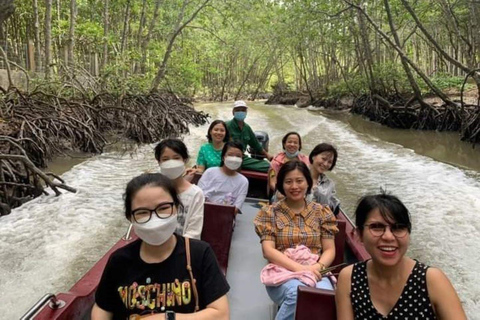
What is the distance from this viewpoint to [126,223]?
5008mm

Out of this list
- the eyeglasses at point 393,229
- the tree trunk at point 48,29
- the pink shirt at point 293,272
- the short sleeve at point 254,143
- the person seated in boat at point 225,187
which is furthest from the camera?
the tree trunk at point 48,29

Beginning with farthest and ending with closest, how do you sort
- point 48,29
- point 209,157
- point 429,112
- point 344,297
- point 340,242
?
1. point 429,112
2. point 48,29
3. point 209,157
4. point 340,242
5. point 344,297

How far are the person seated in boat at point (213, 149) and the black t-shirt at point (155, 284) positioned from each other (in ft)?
8.50

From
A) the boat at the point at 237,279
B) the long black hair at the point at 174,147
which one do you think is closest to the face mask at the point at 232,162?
the boat at the point at 237,279

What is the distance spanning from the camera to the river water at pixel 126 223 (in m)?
3.62

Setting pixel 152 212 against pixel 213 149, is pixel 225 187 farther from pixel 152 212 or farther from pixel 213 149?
pixel 152 212

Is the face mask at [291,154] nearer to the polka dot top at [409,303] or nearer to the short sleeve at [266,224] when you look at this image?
the short sleeve at [266,224]

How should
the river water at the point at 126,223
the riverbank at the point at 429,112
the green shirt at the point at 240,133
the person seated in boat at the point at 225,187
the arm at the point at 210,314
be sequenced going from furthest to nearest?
1. the riverbank at the point at 429,112
2. the green shirt at the point at 240,133
3. the river water at the point at 126,223
4. the person seated in boat at the point at 225,187
5. the arm at the point at 210,314

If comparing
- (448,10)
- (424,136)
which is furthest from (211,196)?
(424,136)

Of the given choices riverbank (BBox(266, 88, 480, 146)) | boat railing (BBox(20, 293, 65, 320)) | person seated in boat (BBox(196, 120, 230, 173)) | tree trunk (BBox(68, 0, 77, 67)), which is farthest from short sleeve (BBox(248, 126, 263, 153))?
tree trunk (BBox(68, 0, 77, 67))

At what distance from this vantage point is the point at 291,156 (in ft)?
13.1

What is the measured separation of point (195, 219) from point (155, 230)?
102 cm

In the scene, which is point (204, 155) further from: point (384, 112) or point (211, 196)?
point (384, 112)

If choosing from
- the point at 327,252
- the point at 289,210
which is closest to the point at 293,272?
the point at 327,252
